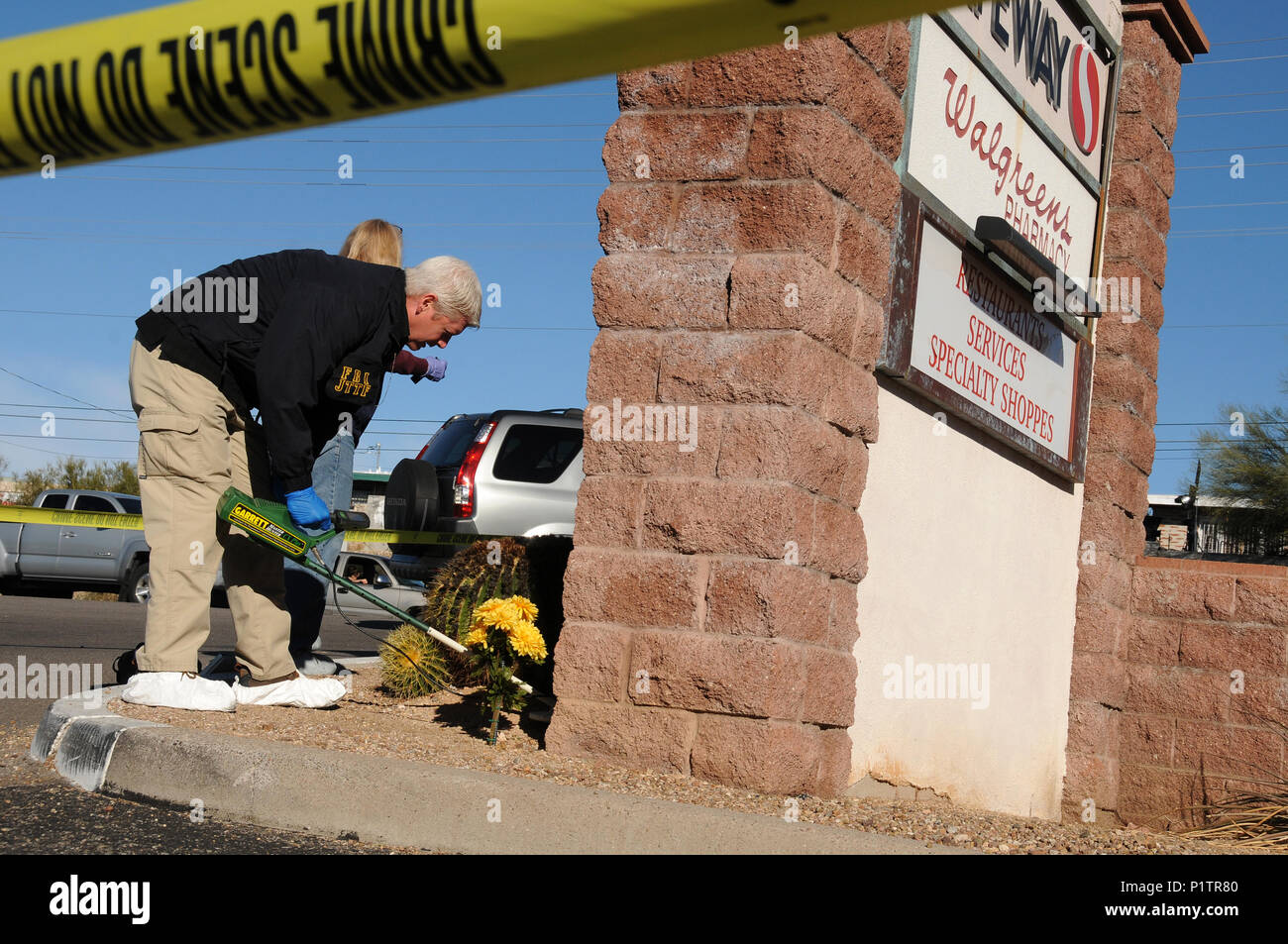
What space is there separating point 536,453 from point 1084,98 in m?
6.57

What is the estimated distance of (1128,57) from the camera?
24.6 feet

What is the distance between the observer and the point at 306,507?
4586mm

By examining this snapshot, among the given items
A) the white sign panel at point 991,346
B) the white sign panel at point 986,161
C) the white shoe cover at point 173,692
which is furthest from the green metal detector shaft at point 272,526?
the white sign panel at point 986,161

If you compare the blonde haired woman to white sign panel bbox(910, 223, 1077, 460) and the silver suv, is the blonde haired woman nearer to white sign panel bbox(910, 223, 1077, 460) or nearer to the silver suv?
white sign panel bbox(910, 223, 1077, 460)

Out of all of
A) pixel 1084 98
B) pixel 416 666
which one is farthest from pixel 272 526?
pixel 1084 98

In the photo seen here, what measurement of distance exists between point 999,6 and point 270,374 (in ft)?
13.2

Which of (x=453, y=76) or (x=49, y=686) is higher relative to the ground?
(x=453, y=76)

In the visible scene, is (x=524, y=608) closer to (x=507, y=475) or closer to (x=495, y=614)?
(x=495, y=614)

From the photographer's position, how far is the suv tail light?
38.8ft

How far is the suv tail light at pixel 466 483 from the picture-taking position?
11.8 metres

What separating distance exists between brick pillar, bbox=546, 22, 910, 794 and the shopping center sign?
57 cm

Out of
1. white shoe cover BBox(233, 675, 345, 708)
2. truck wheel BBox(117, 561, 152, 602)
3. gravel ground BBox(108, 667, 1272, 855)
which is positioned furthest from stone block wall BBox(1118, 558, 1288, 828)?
truck wheel BBox(117, 561, 152, 602)
